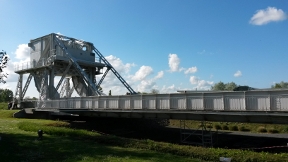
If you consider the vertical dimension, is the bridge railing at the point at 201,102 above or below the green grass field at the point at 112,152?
above

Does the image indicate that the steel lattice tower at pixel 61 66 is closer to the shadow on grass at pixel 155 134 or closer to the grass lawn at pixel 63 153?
the shadow on grass at pixel 155 134

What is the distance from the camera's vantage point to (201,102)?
78.4 ft

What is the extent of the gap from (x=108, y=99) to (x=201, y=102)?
13.3 metres

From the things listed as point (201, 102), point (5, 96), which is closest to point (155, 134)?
point (201, 102)

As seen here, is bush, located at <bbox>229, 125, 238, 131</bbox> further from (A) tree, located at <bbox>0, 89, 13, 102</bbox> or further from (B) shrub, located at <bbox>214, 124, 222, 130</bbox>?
(A) tree, located at <bbox>0, 89, 13, 102</bbox>

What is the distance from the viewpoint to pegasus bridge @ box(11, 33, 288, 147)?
20.7m

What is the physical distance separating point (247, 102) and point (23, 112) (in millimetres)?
40402

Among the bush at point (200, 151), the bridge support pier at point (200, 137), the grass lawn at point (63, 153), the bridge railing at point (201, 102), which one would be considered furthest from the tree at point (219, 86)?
the grass lawn at point (63, 153)

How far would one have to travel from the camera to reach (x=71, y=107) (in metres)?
38.2

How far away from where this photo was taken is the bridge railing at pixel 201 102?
64.8 ft

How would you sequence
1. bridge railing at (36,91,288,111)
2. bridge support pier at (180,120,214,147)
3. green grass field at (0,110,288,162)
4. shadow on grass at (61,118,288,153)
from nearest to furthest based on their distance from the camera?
green grass field at (0,110,288,162) < bridge railing at (36,91,288,111) < bridge support pier at (180,120,214,147) < shadow on grass at (61,118,288,153)

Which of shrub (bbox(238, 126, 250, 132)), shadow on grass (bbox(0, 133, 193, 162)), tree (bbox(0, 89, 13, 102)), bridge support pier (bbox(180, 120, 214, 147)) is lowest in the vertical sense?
shrub (bbox(238, 126, 250, 132))

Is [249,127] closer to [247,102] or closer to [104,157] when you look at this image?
[247,102]

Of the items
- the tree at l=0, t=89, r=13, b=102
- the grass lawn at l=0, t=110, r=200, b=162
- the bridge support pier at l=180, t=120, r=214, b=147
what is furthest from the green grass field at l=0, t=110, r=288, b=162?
the tree at l=0, t=89, r=13, b=102
